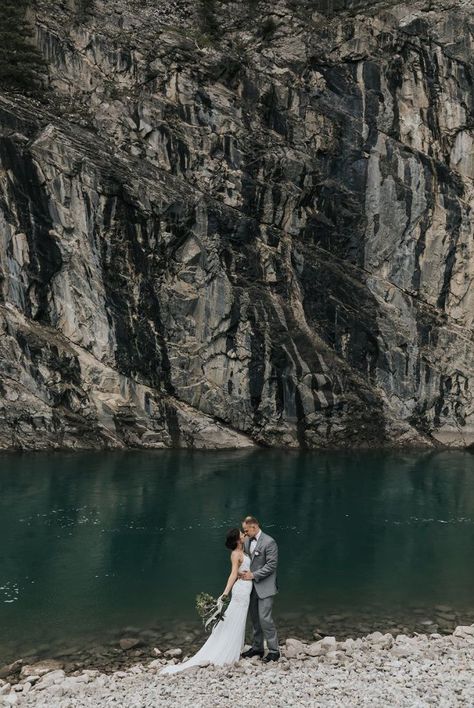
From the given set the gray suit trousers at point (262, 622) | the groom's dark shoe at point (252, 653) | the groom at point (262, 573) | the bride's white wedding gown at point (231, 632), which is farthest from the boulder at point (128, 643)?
the groom at point (262, 573)

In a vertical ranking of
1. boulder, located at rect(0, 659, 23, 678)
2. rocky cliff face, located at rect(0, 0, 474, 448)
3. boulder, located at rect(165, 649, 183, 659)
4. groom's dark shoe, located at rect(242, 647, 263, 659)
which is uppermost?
rocky cliff face, located at rect(0, 0, 474, 448)

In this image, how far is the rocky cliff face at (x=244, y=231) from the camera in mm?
46781

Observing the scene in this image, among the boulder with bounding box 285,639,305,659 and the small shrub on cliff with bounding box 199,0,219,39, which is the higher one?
the small shrub on cliff with bounding box 199,0,219,39

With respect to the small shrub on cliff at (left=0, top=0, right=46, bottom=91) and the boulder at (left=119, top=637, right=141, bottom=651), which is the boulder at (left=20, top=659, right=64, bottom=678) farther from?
the small shrub on cliff at (left=0, top=0, right=46, bottom=91)

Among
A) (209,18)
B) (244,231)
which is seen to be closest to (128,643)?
(244,231)

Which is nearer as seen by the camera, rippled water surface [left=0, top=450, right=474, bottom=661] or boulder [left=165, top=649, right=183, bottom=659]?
boulder [left=165, top=649, right=183, bottom=659]

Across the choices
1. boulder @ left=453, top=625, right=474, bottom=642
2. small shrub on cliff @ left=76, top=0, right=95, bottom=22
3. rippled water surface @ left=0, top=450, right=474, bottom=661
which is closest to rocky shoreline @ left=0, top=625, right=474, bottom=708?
boulder @ left=453, top=625, right=474, bottom=642

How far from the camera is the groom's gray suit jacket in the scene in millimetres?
10919

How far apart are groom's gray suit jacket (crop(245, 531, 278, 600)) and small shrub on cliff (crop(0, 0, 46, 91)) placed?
50.5 m

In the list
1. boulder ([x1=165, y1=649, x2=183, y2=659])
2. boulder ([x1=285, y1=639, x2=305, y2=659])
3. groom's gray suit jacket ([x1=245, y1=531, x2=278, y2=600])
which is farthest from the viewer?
boulder ([x1=165, y1=649, x2=183, y2=659])

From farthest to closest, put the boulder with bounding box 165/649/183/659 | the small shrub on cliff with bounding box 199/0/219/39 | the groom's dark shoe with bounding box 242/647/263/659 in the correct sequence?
the small shrub on cliff with bounding box 199/0/219/39
the boulder with bounding box 165/649/183/659
the groom's dark shoe with bounding box 242/647/263/659

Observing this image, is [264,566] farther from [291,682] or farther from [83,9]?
[83,9]

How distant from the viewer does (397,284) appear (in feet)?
176

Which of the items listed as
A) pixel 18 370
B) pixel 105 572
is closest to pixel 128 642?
pixel 105 572
